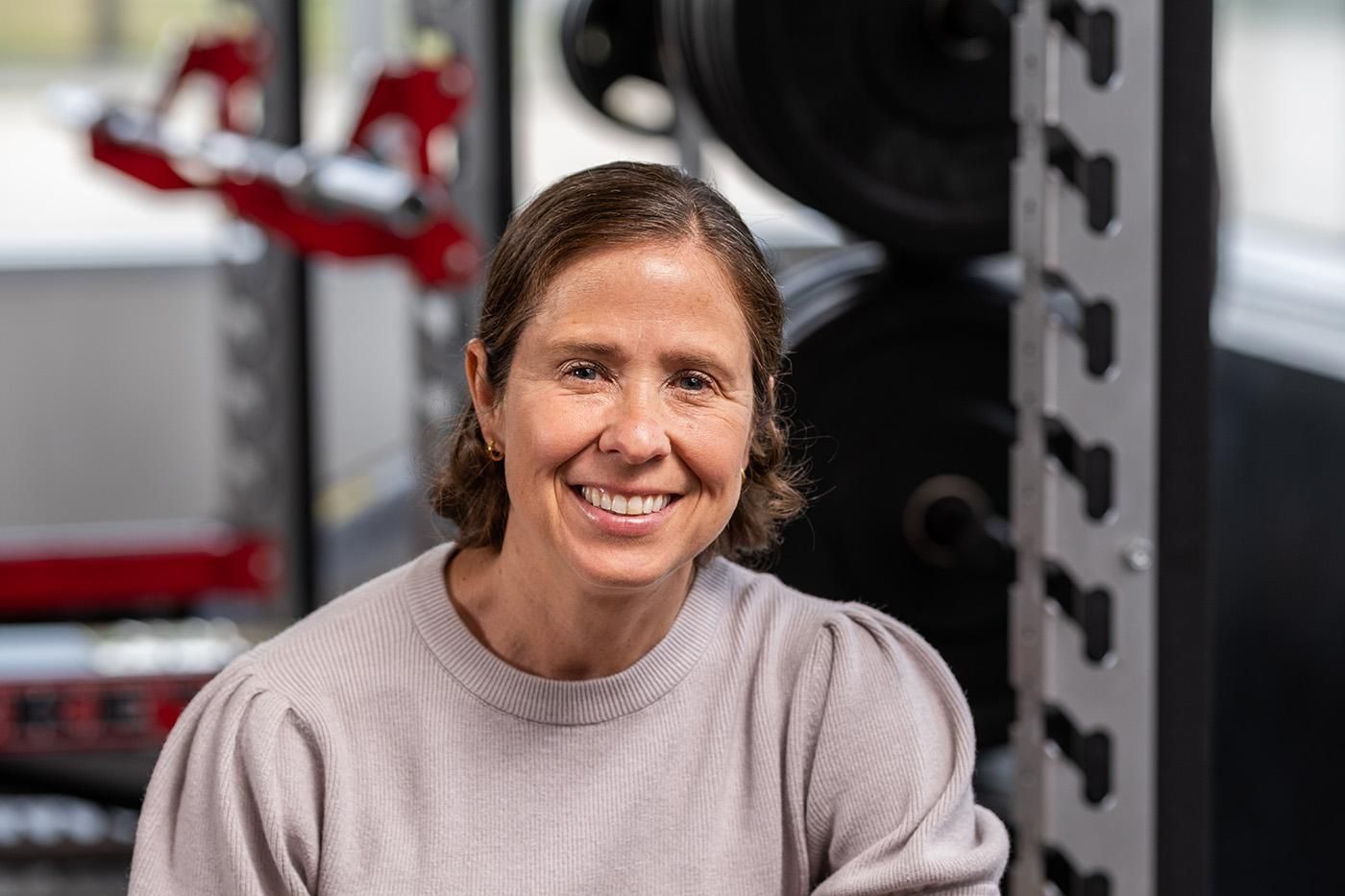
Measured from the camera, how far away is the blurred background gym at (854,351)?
140cm

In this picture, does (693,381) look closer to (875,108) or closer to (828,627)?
(828,627)

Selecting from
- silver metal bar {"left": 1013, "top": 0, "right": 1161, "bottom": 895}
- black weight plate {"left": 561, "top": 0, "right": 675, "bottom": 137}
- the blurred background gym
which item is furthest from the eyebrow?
black weight plate {"left": 561, "top": 0, "right": 675, "bottom": 137}

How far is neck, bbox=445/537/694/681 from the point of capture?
1106mm

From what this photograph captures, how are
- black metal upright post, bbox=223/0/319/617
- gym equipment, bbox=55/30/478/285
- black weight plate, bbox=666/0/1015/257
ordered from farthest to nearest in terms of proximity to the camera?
1. black metal upright post, bbox=223/0/319/617
2. gym equipment, bbox=55/30/478/285
3. black weight plate, bbox=666/0/1015/257

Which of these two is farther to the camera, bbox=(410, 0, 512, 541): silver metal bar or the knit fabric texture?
bbox=(410, 0, 512, 541): silver metal bar

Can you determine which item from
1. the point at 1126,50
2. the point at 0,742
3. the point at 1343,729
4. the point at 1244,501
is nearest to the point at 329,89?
the point at 0,742

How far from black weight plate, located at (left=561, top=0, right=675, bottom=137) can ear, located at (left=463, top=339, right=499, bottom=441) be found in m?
1.05

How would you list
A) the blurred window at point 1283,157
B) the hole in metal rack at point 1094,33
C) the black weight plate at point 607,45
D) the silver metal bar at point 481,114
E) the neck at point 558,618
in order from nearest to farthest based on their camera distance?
the neck at point 558,618
the hole in metal rack at point 1094,33
the black weight plate at point 607,45
the silver metal bar at point 481,114
the blurred window at point 1283,157

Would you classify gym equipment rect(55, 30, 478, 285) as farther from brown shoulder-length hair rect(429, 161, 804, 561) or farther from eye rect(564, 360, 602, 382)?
eye rect(564, 360, 602, 382)

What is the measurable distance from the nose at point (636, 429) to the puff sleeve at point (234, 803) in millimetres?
277

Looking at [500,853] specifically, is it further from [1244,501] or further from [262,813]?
[1244,501]

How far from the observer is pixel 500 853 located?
1.09m

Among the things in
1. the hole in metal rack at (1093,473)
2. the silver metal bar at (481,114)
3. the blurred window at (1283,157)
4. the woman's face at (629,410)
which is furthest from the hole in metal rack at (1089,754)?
the blurred window at (1283,157)

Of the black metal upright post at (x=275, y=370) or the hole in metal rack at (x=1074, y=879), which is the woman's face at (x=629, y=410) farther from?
the black metal upright post at (x=275, y=370)
